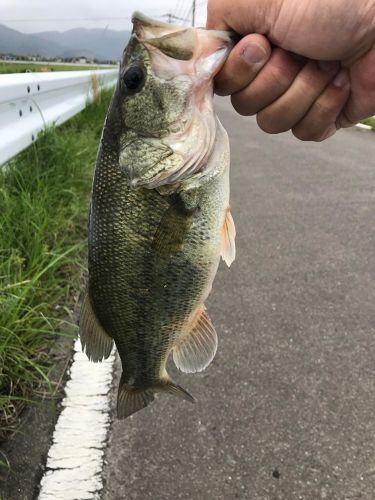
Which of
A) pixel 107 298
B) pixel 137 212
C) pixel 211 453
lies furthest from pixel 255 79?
pixel 211 453

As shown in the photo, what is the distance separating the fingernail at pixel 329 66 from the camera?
69.5 inches

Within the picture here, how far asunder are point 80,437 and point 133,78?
1686 mm

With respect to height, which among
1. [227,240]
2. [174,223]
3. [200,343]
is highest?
[174,223]

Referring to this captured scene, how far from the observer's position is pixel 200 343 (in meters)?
2.00

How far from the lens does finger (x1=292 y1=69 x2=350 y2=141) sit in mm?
1846

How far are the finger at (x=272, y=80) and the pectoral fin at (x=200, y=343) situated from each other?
800mm

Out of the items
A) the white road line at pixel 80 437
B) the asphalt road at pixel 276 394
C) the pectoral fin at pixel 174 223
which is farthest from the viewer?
the asphalt road at pixel 276 394

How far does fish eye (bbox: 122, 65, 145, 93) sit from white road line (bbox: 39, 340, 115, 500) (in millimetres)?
1648

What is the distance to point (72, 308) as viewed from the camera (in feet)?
11.0

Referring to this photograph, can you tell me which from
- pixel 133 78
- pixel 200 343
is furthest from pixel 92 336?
pixel 133 78

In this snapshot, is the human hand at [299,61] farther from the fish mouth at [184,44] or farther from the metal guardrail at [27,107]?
the metal guardrail at [27,107]

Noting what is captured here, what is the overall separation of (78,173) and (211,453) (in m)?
3.43

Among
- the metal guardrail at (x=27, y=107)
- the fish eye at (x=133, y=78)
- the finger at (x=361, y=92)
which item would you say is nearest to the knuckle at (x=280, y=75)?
the finger at (x=361, y=92)

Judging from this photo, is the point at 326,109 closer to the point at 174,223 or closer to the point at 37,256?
the point at 174,223
